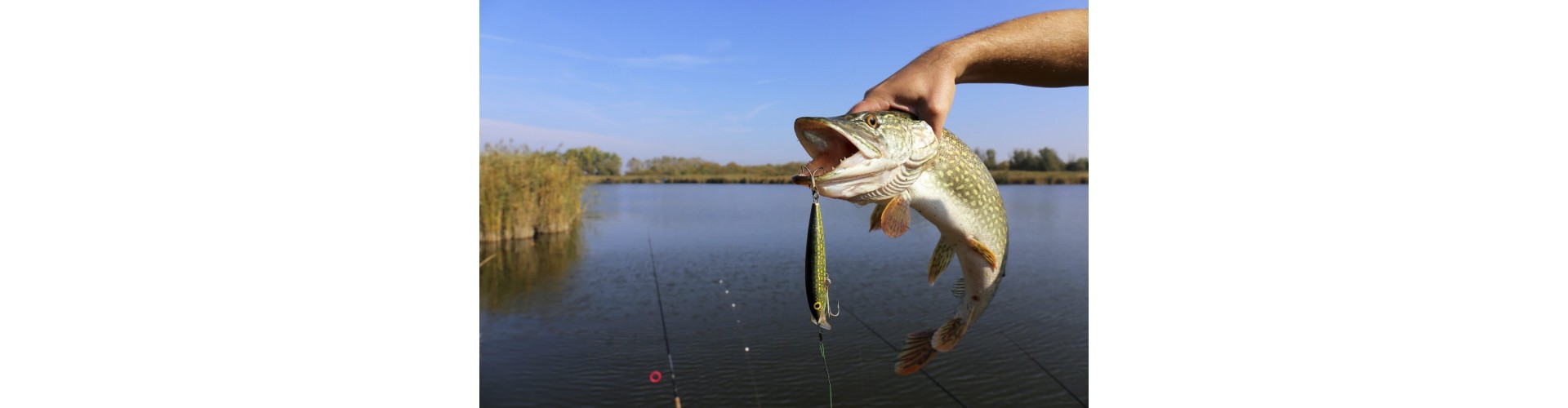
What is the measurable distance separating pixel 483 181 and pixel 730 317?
244 inches

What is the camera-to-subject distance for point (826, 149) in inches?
63.2

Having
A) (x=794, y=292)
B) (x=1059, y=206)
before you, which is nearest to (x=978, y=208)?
(x=794, y=292)

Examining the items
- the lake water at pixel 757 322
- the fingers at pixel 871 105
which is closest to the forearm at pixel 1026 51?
the fingers at pixel 871 105

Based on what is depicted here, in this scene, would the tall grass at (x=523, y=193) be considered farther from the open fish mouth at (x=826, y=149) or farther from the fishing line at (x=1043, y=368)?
the open fish mouth at (x=826, y=149)

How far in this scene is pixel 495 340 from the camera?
997cm

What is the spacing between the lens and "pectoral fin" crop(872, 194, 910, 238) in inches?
65.6

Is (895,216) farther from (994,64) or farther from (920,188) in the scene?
(994,64)

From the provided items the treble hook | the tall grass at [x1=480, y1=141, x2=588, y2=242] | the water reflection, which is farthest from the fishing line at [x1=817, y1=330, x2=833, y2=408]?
the tall grass at [x1=480, y1=141, x2=588, y2=242]

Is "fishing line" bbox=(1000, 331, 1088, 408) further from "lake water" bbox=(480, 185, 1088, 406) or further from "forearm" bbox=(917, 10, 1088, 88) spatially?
"forearm" bbox=(917, 10, 1088, 88)

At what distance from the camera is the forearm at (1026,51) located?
6.72 ft

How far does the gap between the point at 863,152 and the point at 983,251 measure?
1.81ft

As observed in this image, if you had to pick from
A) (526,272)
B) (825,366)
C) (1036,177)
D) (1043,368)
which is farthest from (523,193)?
(1036,177)
